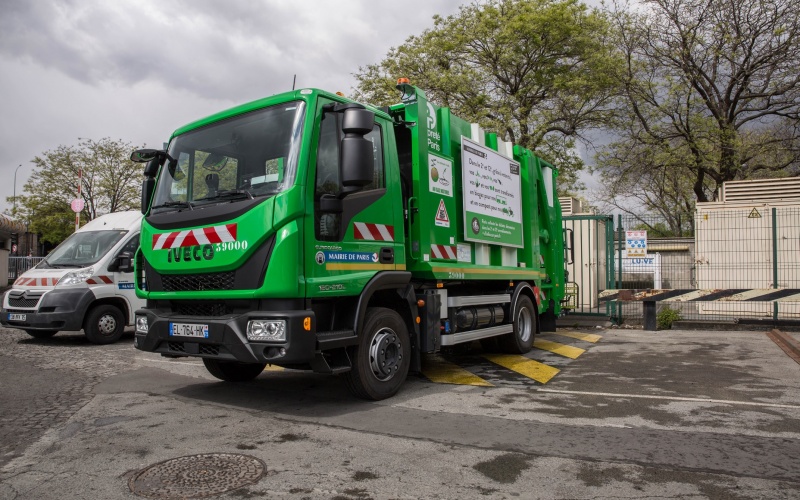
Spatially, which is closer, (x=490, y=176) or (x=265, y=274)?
(x=265, y=274)

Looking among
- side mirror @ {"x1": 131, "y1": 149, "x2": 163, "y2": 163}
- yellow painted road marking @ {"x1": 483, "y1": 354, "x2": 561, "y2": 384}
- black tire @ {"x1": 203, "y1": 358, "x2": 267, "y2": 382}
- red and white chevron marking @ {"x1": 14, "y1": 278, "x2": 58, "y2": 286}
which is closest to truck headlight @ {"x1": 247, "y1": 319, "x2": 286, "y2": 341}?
black tire @ {"x1": 203, "y1": 358, "x2": 267, "y2": 382}

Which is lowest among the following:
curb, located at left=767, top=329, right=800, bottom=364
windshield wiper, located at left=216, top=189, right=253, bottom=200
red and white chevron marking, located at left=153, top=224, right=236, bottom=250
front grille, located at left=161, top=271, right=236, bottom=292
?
curb, located at left=767, top=329, right=800, bottom=364

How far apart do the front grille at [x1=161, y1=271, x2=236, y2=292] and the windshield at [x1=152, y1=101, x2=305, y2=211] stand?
68 cm

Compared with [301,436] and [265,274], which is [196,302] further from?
[301,436]

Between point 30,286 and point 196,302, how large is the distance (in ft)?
21.3

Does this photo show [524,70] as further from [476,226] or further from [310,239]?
[310,239]

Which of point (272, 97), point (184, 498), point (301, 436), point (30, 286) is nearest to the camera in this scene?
point (184, 498)

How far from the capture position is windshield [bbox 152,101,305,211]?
514 cm

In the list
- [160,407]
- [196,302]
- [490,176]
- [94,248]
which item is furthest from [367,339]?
[94,248]

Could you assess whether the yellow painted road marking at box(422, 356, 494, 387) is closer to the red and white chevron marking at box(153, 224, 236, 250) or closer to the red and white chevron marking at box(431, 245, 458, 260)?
the red and white chevron marking at box(431, 245, 458, 260)

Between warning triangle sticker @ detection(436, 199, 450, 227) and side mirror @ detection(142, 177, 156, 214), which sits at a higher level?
side mirror @ detection(142, 177, 156, 214)

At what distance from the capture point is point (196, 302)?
18.1 ft

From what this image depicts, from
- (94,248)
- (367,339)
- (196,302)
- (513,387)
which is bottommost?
(513,387)

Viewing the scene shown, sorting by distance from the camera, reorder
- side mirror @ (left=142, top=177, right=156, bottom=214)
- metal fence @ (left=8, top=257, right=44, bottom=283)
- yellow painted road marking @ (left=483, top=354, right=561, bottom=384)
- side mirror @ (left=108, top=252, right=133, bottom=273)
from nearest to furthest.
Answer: side mirror @ (left=142, top=177, right=156, bottom=214) < yellow painted road marking @ (left=483, top=354, right=561, bottom=384) < side mirror @ (left=108, top=252, right=133, bottom=273) < metal fence @ (left=8, top=257, right=44, bottom=283)
